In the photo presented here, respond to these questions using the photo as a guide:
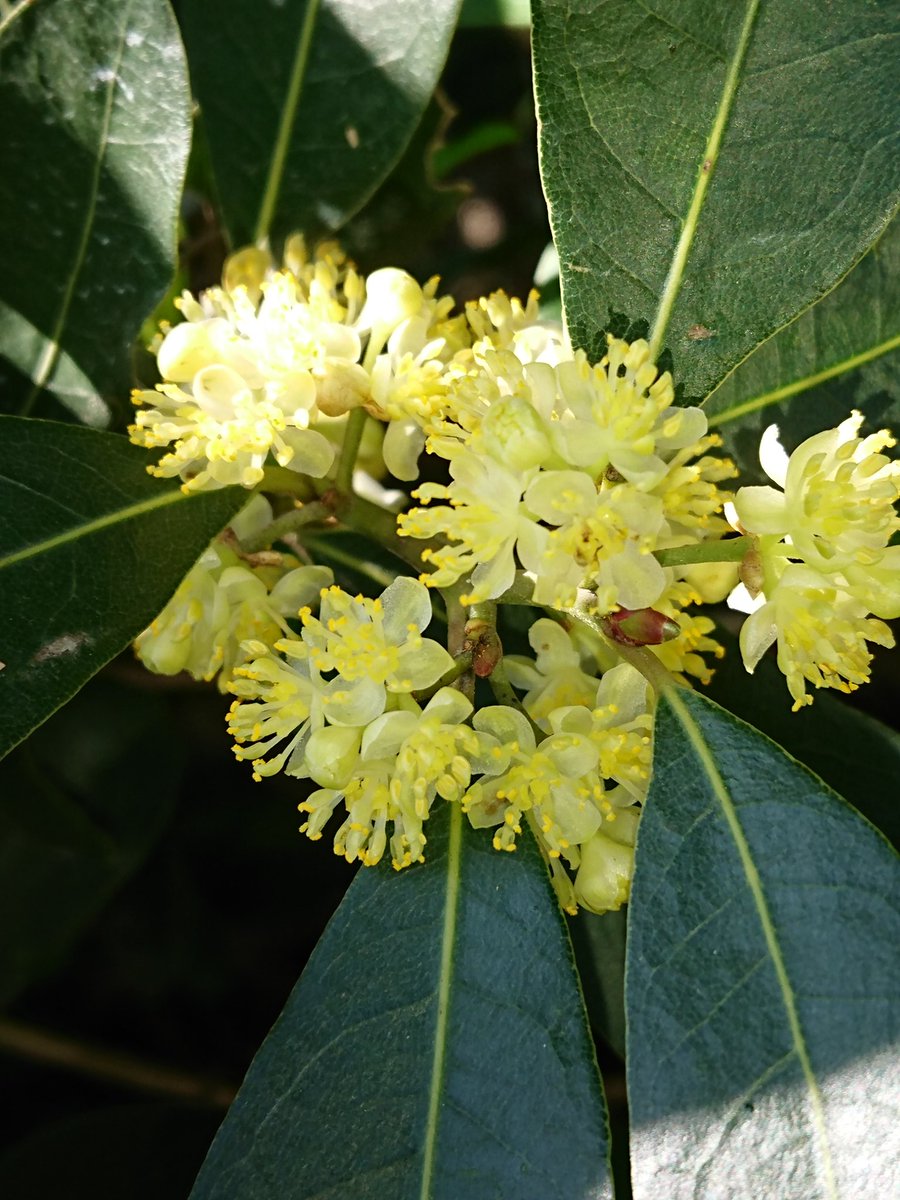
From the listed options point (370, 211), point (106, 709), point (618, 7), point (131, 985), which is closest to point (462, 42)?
point (370, 211)

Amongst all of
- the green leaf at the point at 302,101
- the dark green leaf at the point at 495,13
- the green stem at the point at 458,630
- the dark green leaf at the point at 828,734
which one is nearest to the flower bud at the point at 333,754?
the green stem at the point at 458,630

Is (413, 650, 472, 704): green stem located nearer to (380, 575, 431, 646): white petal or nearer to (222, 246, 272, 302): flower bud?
(380, 575, 431, 646): white petal

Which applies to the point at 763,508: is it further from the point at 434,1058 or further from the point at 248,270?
the point at 248,270

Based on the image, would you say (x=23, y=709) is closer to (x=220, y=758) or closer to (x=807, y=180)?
(x=807, y=180)

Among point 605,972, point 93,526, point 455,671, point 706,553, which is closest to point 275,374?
point 93,526

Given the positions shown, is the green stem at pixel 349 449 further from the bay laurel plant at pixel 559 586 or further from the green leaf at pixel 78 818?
the green leaf at pixel 78 818
